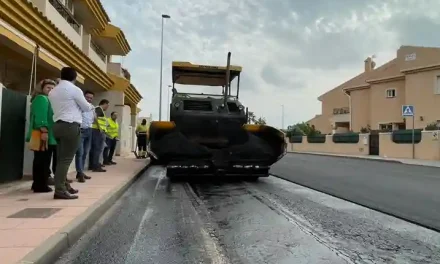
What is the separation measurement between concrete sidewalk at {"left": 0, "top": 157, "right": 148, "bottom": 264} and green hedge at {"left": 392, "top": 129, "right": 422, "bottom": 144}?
71.3 feet

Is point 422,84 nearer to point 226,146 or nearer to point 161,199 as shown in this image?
point 226,146

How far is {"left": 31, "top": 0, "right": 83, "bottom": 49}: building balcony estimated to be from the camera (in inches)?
535

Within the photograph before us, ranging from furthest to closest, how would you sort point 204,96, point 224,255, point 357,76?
1. point 357,76
2. point 204,96
3. point 224,255

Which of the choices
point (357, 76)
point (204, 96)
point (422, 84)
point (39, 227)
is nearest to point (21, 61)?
point (204, 96)

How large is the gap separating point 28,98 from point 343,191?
7.00 metres

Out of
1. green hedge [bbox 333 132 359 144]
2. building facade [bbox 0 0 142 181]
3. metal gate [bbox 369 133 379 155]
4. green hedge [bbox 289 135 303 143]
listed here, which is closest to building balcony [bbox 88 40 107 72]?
building facade [bbox 0 0 142 181]

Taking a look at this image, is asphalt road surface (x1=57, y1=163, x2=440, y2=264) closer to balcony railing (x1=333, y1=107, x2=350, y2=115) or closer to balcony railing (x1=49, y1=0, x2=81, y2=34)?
balcony railing (x1=49, y1=0, x2=81, y2=34)

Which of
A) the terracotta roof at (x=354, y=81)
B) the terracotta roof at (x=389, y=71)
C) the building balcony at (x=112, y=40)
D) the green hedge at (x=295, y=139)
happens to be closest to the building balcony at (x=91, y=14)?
the building balcony at (x=112, y=40)

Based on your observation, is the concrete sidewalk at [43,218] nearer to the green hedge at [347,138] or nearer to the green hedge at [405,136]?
the green hedge at [405,136]

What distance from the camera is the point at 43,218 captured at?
5711 millimetres

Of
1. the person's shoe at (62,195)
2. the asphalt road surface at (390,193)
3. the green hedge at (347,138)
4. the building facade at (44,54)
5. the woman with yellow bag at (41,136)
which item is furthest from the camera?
the green hedge at (347,138)

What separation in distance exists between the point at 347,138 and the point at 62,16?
2387 cm

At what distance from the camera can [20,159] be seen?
927cm

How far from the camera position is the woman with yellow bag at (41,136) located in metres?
7.34
